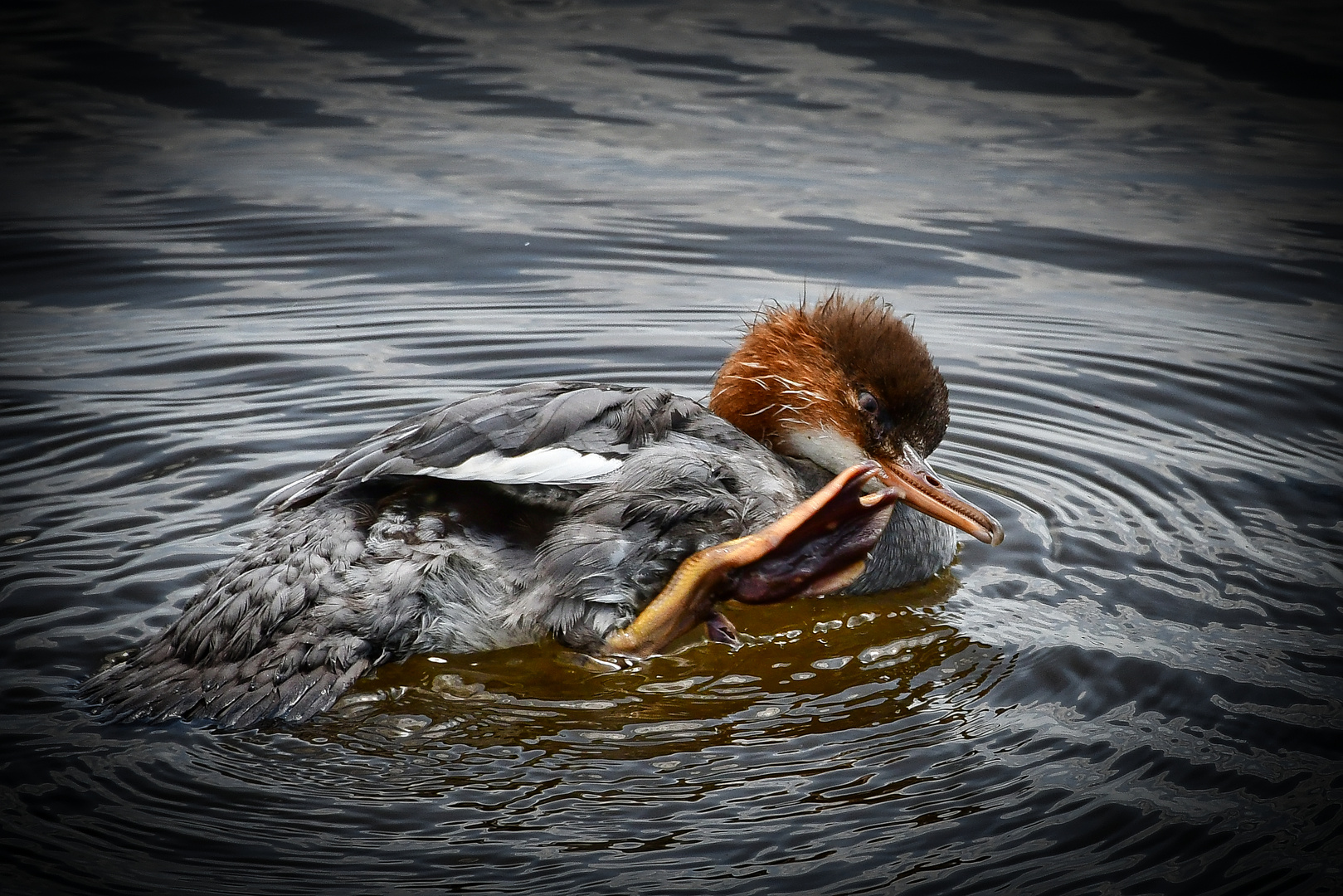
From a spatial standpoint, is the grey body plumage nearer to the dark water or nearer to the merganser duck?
the merganser duck

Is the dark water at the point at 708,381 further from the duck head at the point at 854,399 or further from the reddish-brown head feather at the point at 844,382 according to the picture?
the reddish-brown head feather at the point at 844,382

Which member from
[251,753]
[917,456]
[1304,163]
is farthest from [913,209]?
[251,753]

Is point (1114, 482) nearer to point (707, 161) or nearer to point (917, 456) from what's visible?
point (917, 456)

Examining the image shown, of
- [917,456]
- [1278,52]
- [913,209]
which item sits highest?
[1278,52]

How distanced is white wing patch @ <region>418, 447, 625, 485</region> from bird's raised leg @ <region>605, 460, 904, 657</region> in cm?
41

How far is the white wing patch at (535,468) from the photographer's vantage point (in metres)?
4.01

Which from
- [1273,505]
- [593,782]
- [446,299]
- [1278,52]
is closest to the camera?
[593,782]

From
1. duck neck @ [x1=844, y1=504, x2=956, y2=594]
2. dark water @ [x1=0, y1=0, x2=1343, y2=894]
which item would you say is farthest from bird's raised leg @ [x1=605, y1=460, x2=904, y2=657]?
duck neck @ [x1=844, y1=504, x2=956, y2=594]

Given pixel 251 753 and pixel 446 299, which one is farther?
pixel 446 299

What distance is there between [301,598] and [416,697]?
0.45 metres

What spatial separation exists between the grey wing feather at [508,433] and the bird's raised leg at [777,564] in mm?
431

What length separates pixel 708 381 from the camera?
6441 millimetres

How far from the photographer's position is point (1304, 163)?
9133 millimetres

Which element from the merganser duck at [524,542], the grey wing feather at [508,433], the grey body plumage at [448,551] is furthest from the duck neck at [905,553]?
the grey wing feather at [508,433]
